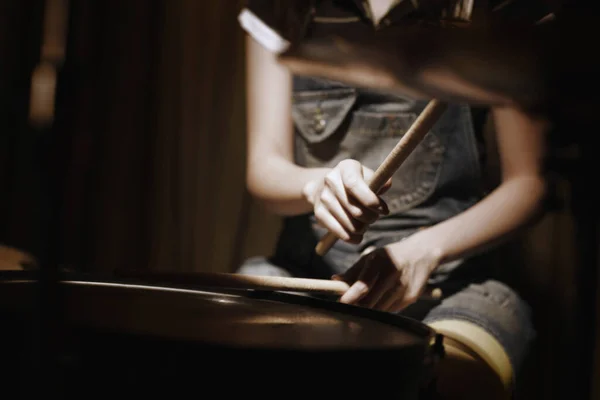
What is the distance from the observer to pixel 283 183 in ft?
2.56

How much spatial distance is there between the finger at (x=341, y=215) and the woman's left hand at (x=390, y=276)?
0.03 meters

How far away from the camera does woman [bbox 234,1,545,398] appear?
0.62 metres

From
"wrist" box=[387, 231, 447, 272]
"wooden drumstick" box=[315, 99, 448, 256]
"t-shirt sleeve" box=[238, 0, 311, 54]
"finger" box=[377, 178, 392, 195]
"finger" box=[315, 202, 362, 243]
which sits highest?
"t-shirt sleeve" box=[238, 0, 311, 54]

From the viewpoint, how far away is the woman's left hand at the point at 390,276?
62 centimetres

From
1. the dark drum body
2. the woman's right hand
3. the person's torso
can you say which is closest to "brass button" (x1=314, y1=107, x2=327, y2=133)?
the person's torso

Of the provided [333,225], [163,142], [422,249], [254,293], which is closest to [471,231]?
[422,249]

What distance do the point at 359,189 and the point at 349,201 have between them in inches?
0.9

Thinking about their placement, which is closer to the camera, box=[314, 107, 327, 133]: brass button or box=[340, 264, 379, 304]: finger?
box=[340, 264, 379, 304]: finger

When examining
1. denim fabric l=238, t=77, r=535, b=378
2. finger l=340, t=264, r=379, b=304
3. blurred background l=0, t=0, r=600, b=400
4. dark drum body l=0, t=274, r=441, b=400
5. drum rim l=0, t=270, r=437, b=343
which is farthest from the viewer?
blurred background l=0, t=0, r=600, b=400

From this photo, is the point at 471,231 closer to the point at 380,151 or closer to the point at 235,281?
the point at 380,151

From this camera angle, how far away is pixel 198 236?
1.24m

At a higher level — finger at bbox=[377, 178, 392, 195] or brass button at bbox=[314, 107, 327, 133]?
brass button at bbox=[314, 107, 327, 133]

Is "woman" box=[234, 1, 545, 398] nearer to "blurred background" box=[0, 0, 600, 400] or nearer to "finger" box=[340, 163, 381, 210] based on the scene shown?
"finger" box=[340, 163, 381, 210]

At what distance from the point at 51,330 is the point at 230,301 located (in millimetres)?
293
